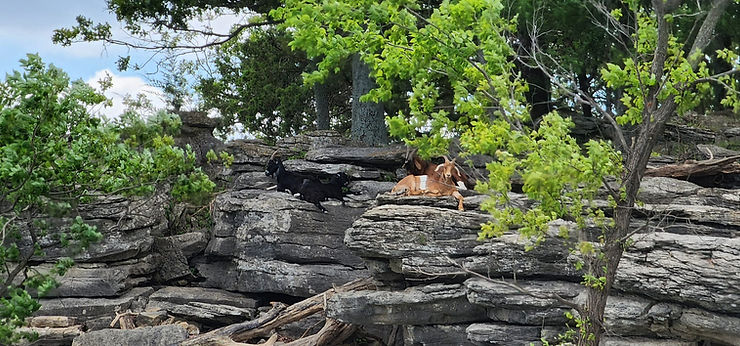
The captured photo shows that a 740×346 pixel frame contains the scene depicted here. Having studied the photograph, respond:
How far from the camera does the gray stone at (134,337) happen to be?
43.9ft

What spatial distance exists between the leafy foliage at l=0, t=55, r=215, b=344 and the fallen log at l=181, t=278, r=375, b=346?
534 centimetres

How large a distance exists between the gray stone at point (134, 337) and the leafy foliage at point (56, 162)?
5018mm

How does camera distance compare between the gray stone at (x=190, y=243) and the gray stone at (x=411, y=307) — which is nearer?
the gray stone at (x=411, y=307)

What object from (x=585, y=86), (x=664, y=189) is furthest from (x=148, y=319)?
(x=585, y=86)

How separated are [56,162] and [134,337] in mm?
6478

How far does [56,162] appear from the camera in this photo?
7867 millimetres

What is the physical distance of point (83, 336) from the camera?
13594 mm

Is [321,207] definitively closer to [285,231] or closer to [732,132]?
[285,231]

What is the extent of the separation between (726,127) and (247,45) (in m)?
17.9

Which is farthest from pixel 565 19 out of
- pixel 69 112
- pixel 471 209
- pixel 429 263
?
pixel 69 112

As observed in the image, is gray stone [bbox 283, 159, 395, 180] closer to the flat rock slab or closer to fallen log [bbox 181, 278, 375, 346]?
fallen log [bbox 181, 278, 375, 346]

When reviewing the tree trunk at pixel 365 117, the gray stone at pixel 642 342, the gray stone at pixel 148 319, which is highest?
the tree trunk at pixel 365 117

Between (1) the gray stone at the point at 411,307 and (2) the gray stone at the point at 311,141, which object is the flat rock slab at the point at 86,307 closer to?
(1) the gray stone at the point at 411,307

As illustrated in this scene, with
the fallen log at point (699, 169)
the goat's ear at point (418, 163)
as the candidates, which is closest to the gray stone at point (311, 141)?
the goat's ear at point (418, 163)
